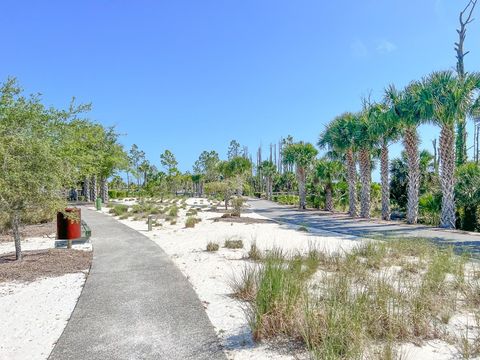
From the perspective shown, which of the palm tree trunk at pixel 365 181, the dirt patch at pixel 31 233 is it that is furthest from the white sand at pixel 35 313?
the palm tree trunk at pixel 365 181

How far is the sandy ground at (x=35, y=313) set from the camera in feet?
14.5

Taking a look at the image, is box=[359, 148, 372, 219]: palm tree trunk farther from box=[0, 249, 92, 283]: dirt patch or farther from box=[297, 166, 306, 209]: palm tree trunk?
box=[0, 249, 92, 283]: dirt patch

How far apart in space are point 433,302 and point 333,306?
7.08ft

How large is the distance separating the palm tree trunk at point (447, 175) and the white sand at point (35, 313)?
1761cm

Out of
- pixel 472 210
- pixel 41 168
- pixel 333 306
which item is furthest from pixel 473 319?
pixel 472 210

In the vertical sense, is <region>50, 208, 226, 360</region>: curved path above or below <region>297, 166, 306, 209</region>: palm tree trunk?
below

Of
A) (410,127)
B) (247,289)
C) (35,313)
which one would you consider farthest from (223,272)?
(410,127)

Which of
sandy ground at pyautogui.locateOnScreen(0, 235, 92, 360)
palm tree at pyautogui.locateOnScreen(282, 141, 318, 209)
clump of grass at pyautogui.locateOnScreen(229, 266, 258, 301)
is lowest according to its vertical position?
sandy ground at pyautogui.locateOnScreen(0, 235, 92, 360)

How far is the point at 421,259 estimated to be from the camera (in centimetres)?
825

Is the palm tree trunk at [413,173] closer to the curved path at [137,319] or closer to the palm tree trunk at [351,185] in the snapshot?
the palm tree trunk at [351,185]

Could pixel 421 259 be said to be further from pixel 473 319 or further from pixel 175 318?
pixel 175 318

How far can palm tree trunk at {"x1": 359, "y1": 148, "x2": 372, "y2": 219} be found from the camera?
25.4 meters

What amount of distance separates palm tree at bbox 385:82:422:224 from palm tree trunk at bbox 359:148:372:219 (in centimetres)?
447

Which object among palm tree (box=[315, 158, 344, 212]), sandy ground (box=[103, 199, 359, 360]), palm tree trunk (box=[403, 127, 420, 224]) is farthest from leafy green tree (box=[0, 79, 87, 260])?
palm tree (box=[315, 158, 344, 212])
